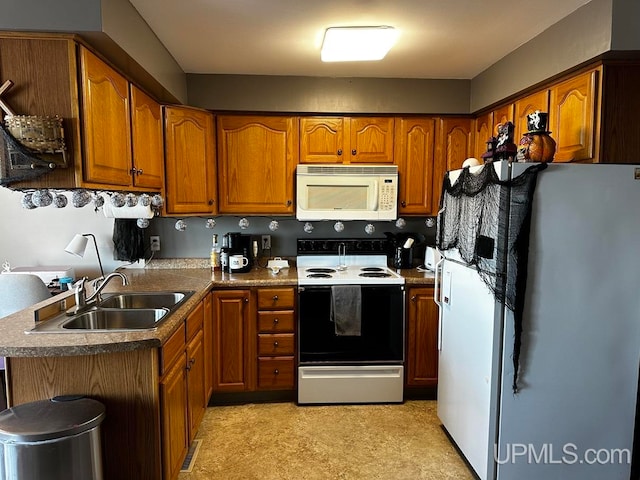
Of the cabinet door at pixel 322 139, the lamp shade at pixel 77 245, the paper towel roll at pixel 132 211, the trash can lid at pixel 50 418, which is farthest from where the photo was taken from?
the cabinet door at pixel 322 139

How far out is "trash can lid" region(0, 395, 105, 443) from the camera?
1.36m

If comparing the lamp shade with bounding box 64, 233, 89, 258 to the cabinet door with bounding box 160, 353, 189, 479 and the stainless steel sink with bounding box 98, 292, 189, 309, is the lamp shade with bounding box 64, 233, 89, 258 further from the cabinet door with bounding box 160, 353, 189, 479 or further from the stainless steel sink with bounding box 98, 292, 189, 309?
the cabinet door with bounding box 160, 353, 189, 479

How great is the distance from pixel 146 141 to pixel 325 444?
2.17m

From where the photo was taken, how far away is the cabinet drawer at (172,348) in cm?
171

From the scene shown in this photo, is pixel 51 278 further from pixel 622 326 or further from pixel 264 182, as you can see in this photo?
pixel 622 326

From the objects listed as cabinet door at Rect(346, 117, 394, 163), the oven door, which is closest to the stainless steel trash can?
the oven door

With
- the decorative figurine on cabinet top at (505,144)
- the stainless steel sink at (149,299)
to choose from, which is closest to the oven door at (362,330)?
the stainless steel sink at (149,299)

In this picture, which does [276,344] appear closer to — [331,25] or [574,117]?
[331,25]

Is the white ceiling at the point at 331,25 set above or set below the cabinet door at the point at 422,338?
above

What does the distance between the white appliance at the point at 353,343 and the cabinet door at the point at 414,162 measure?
0.69 m

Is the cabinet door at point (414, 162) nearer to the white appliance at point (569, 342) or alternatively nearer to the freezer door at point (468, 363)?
the freezer door at point (468, 363)

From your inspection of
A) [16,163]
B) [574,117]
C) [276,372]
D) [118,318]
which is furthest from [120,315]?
[574,117]

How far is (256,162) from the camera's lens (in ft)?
10.2

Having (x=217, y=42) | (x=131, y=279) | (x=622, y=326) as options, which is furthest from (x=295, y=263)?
(x=622, y=326)
